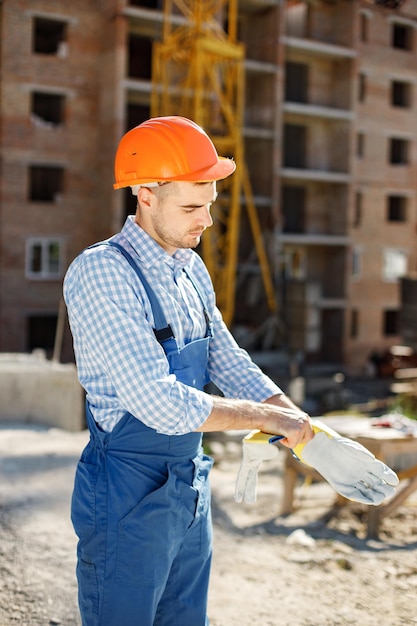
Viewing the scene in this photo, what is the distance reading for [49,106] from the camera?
1011 inches

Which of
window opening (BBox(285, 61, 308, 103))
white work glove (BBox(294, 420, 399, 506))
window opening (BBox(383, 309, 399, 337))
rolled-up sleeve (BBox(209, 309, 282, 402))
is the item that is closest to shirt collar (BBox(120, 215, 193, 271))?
rolled-up sleeve (BBox(209, 309, 282, 402))

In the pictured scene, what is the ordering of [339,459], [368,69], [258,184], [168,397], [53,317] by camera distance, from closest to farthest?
[168,397] → [339,459] → [53,317] → [258,184] → [368,69]

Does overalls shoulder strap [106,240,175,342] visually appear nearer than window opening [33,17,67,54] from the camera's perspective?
Yes

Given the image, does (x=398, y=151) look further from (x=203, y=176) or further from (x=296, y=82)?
(x=203, y=176)

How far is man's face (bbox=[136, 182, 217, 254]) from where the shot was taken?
2688 millimetres

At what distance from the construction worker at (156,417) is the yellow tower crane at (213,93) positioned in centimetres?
2110

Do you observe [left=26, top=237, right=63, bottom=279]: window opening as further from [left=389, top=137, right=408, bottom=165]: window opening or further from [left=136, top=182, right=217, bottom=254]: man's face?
[left=136, top=182, right=217, bottom=254]: man's face

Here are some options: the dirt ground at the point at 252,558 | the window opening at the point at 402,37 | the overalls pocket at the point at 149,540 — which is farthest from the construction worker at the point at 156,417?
the window opening at the point at 402,37

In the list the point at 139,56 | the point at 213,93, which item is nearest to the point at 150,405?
the point at 213,93

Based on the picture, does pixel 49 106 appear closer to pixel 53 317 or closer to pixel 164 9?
pixel 164 9

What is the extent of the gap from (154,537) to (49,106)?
81.1 feet

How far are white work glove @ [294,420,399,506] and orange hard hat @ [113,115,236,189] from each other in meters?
0.97

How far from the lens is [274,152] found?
2752 centimetres

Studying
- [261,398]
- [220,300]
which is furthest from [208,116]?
[261,398]
